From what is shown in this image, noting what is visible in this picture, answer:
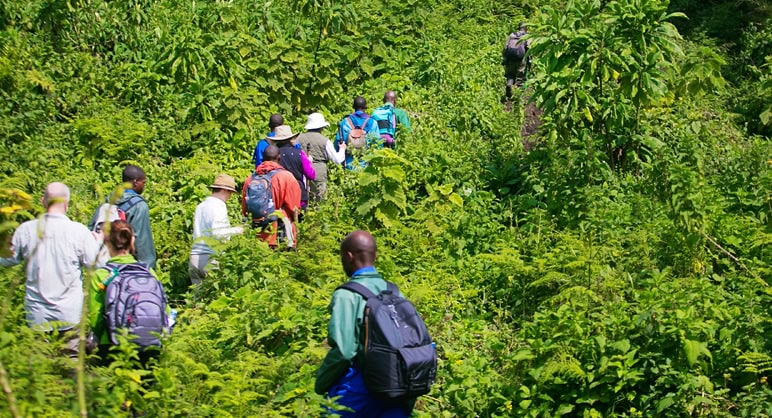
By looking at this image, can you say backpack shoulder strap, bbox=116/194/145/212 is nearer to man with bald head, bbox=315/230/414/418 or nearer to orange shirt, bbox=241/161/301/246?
orange shirt, bbox=241/161/301/246

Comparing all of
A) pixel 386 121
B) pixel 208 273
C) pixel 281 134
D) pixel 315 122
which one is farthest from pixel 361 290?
pixel 386 121

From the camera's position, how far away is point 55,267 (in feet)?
21.3

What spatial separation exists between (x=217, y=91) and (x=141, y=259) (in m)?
5.57

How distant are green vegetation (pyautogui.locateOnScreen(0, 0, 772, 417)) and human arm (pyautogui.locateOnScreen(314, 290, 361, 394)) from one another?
190 millimetres

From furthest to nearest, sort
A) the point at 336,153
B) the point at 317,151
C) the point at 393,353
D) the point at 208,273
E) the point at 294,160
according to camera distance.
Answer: the point at 336,153 < the point at 317,151 < the point at 294,160 < the point at 208,273 < the point at 393,353

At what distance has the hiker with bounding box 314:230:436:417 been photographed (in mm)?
4762

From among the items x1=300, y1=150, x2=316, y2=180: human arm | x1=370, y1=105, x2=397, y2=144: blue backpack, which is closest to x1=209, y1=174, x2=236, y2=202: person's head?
x1=300, y1=150, x2=316, y2=180: human arm

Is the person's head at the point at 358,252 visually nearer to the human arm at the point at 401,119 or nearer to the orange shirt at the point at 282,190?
the orange shirt at the point at 282,190

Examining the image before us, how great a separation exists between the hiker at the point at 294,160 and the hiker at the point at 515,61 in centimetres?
621

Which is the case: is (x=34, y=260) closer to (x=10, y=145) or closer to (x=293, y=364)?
(x=293, y=364)

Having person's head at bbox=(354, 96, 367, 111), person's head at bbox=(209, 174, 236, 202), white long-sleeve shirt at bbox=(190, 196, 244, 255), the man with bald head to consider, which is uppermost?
person's head at bbox=(354, 96, 367, 111)

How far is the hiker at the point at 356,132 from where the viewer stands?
11.7 meters

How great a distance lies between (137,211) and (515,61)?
30.6 ft

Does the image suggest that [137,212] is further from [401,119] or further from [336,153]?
[401,119]
